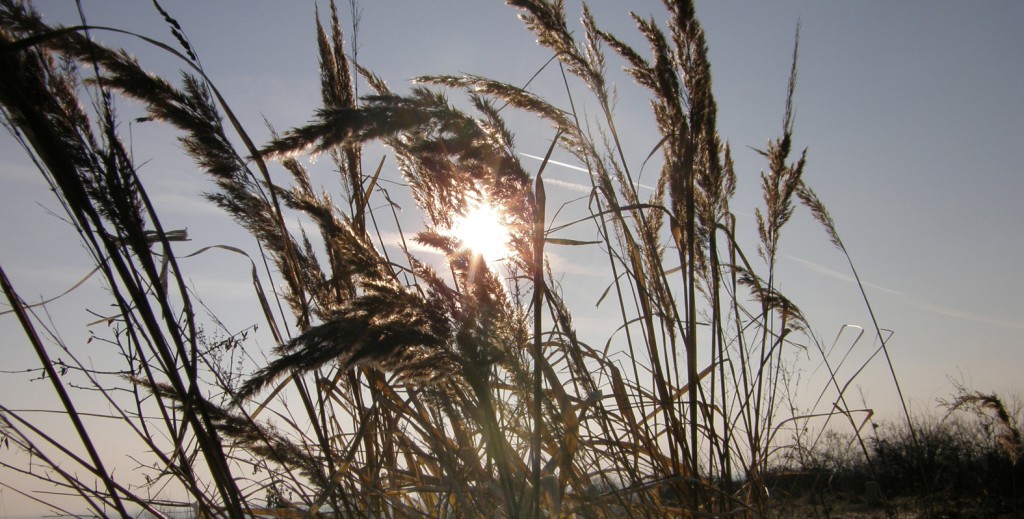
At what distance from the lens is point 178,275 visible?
139 centimetres

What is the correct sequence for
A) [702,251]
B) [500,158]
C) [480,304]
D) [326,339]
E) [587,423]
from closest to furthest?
[326,339] < [480,304] < [500,158] < [587,423] < [702,251]

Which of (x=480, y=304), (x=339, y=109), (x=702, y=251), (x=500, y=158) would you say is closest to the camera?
(x=480, y=304)

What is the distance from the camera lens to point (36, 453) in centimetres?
154

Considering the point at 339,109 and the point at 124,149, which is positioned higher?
the point at 339,109

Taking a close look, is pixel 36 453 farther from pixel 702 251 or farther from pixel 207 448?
pixel 702 251

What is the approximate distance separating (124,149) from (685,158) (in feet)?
4.88

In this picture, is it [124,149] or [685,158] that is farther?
[685,158]

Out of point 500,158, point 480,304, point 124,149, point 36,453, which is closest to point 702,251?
point 500,158

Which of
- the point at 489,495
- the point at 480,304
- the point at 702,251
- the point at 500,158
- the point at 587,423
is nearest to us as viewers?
the point at 480,304

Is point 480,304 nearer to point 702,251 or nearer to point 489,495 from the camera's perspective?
point 489,495

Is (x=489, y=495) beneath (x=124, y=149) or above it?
beneath

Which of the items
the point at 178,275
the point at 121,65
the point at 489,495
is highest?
Answer: the point at 121,65

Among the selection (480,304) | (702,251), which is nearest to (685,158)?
(702,251)

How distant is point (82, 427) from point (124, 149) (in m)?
0.57
